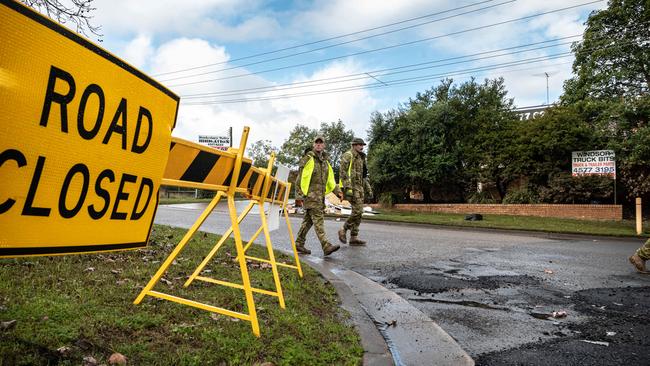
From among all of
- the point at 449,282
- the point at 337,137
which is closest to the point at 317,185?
the point at 449,282

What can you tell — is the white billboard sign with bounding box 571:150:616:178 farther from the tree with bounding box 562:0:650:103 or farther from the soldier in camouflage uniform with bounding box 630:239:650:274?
the soldier in camouflage uniform with bounding box 630:239:650:274

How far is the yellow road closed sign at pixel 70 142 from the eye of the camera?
5.07 feet

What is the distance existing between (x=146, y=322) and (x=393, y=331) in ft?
6.54

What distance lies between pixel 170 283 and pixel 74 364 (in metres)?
1.88

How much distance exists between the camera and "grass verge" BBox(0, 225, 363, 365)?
2553 millimetres

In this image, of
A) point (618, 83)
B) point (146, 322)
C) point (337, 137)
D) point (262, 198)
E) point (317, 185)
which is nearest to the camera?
point (146, 322)

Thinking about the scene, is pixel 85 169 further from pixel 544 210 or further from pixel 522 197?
pixel 522 197

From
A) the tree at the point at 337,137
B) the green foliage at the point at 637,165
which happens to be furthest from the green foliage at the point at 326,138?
the green foliage at the point at 637,165

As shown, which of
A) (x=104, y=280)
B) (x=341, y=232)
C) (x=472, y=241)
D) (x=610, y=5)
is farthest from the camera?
(x=610, y=5)

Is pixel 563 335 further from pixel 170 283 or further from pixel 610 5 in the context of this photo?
pixel 610 5

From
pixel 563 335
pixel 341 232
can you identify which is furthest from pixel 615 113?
pixel 563 335

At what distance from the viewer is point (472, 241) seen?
34.3 ft

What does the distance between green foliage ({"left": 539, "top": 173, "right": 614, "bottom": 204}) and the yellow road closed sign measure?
20.4 meters

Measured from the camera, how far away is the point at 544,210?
19.4 metres
